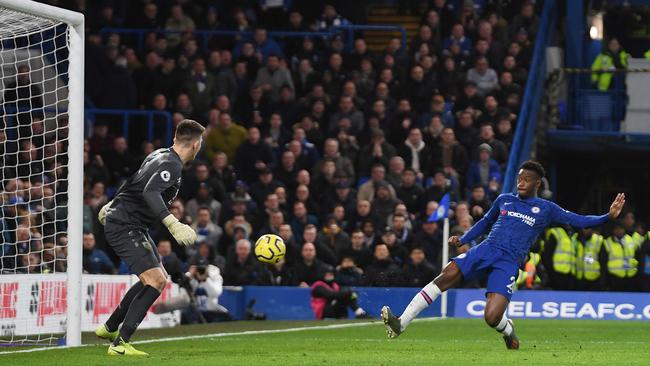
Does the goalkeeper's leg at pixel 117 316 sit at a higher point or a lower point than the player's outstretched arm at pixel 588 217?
lower

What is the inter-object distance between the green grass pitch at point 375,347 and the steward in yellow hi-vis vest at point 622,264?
154 inches

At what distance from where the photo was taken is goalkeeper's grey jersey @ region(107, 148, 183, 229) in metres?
11.5

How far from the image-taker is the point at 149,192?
1152cm

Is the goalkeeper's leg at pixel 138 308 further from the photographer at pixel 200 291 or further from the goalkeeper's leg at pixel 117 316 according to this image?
the photographer at pixel 200 291

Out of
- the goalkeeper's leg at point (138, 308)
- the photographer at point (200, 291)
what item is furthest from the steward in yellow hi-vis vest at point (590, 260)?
the goalkeeper's leg at point (138, 308)

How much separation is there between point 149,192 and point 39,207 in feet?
24.6

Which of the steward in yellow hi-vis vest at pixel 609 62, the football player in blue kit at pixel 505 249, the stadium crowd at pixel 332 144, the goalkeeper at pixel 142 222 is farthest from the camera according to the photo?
the steward in yellow hi-vis vest at pixel 609 62

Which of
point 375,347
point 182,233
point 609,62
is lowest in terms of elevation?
point 375,347

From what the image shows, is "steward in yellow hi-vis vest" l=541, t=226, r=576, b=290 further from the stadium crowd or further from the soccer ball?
the soccer ball

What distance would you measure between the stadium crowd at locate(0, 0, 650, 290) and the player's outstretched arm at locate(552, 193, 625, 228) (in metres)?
8.15

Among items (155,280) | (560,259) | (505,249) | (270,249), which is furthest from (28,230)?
(560,259)

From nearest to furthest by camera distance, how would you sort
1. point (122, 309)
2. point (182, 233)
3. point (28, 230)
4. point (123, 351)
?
point (182, 233) < point (123, 351) < point (122, 309) < point (28, 230)

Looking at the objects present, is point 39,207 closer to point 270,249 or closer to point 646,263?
point 270,249

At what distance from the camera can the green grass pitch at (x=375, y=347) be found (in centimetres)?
1136
